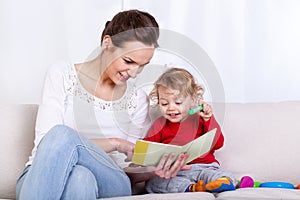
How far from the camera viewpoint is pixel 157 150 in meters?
1.54

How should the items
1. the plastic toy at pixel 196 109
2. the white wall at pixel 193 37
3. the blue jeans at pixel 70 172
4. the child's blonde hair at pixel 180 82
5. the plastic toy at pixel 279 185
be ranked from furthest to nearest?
the white wall at pixel 193 37 → the plastic toy at pixel 279 185 → the plastic toy at pixel 196 109 → the child's blonde hair at pixel 180 82 → the blue jeans at pixel 70 172

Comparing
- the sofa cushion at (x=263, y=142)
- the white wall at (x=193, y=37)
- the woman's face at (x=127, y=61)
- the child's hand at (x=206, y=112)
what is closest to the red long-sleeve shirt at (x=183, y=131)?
the child's hand at (x=206, y=112)

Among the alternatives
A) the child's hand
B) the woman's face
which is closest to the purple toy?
the child's hand

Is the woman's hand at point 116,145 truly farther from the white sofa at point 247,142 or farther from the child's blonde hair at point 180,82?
the white sofa at point 247,142

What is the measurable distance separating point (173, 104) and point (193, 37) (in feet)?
3.41

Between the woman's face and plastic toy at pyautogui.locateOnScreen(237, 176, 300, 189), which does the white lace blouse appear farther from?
plastic toy at pyautogui.locateOnScreen(237, 176, 300, 189)

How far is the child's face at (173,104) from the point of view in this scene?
5.25 ft

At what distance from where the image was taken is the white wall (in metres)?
2.55

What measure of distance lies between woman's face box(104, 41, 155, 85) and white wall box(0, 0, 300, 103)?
1.01m

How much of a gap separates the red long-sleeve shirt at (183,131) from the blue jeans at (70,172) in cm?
21

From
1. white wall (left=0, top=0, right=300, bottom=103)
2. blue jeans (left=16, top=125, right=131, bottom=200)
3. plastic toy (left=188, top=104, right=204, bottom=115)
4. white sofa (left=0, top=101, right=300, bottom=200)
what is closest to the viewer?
blue jeans (left=16, top=125, right=131, bottom=200)

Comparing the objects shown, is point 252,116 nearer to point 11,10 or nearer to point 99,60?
point 99,60

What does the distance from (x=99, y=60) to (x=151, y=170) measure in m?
0.38

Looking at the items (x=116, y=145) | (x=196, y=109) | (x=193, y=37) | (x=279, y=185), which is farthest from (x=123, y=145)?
(x=193, y=37)
